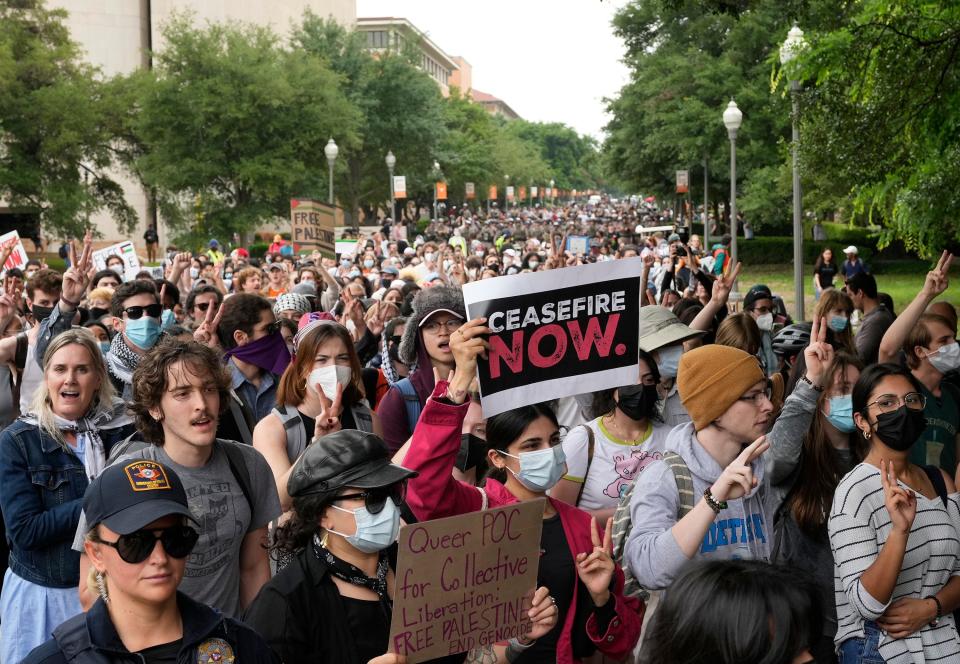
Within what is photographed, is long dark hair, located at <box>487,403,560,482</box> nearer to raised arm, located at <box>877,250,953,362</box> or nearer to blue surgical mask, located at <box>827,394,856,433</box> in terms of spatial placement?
blue surgical mask, located at <box>827,394,856,433</box>

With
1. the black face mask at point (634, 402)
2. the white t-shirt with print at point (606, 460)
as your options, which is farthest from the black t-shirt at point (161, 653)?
the black face mask at point (634, 402)

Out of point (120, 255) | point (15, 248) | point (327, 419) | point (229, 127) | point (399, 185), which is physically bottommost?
point (327, 419)

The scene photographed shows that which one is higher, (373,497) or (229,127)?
(229,127)

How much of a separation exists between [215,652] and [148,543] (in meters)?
0.33

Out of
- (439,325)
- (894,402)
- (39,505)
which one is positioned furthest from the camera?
(439,325)

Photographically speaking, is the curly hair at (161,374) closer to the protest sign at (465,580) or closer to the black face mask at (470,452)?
the black face mask at (470,452)

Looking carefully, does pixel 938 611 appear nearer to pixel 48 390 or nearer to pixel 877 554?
pixel 877 554

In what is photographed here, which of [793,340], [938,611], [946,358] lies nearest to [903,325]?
[946,358]

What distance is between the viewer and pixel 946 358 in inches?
262

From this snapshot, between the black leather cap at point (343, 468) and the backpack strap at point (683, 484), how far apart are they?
110 centimetres

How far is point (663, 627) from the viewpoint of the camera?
8.73 ft

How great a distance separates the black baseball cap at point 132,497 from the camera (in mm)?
3037

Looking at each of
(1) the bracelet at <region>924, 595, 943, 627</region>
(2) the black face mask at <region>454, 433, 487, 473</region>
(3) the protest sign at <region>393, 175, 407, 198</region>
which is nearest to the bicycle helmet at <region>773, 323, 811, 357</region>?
Result: (2) the black face mask at <region>454, 433, 487, 473</region>

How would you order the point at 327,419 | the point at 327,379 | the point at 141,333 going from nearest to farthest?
the point at 327,419
the point at 327,379
the point at 141,333
